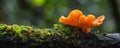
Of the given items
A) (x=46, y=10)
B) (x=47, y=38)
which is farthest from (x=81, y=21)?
(x=46, y=10)

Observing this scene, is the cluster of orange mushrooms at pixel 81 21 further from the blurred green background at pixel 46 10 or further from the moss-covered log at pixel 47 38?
the blurred green background at pixel 46 10

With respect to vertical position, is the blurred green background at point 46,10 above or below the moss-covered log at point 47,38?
above

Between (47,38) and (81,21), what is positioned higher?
(81,21)

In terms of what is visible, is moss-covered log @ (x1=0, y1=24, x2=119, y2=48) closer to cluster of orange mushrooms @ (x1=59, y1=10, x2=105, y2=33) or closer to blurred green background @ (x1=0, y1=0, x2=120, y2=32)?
cluster of orange mushrooms @ (x1=59, y1=10, x2=105, y2=33)

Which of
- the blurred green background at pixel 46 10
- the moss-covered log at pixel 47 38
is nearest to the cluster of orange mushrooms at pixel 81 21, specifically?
the moss-covered log at pixel 47 38

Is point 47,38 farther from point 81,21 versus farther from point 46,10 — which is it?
point 46,10

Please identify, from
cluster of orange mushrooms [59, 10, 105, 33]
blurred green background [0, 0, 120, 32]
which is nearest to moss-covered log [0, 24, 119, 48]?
cluster of orange mushrooms [59, 10, 105, 33]

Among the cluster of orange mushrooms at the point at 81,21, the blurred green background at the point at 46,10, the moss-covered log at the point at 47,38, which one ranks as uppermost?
the blurred green background at the point at 46,10

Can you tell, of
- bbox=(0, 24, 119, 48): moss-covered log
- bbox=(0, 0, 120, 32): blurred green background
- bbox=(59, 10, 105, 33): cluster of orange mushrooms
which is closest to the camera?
bbox=(0, 24, 119, 48): moss-covered log
